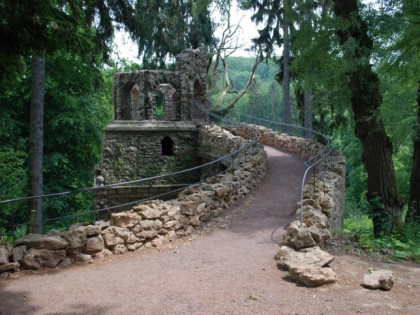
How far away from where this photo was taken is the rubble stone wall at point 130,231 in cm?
588

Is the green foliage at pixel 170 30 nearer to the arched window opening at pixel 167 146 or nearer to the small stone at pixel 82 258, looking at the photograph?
the arched window opening at pixel 167 146

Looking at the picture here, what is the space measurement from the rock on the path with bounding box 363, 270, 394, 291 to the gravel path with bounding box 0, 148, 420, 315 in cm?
9

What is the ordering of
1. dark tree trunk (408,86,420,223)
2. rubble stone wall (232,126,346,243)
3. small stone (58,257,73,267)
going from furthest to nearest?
dark tree trunk (408,86,420,223) < rubble stone wall (232,126,346,243) < small stone (58,257,73,267)

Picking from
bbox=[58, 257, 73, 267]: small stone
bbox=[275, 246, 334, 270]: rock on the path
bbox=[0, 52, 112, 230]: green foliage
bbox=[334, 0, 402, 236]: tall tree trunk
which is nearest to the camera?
bbox=[275, 246, 334, 270]: rock on the path

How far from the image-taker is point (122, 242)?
21.9 ft

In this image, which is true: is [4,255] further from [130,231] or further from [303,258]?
[303,258]

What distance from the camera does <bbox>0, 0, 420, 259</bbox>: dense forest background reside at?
552 cm

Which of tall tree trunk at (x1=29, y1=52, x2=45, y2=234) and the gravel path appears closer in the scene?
the gravel path

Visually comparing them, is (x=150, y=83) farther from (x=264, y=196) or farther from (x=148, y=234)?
(x=148, y=234)

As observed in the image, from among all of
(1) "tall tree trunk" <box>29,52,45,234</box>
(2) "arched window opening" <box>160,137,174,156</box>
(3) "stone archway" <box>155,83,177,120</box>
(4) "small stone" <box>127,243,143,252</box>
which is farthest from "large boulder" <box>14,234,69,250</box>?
(3) "stone archway" <box>155,83,177,120</box>

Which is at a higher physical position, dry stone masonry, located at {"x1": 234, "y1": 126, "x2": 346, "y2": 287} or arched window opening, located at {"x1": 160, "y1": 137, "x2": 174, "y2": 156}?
arched window opening, located at {"x1": 160, "y1": 137, "x2": 174, "y2": 156}

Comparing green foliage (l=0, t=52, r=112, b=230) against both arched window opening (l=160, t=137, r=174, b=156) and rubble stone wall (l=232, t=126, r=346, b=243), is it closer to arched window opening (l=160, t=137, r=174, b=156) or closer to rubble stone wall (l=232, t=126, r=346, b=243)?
arched window opening (l=160, t=137, r=174, b=156)

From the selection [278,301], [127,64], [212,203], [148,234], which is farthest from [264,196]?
[127,64]

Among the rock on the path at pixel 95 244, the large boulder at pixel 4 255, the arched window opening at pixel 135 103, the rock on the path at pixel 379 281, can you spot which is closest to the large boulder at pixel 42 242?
the large boulder at pixel 4 255
